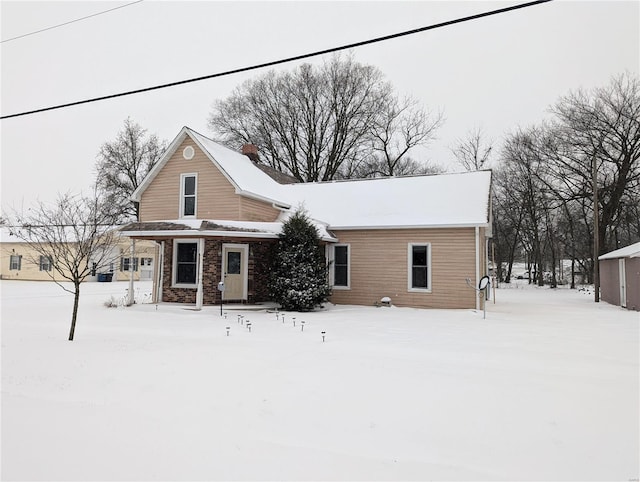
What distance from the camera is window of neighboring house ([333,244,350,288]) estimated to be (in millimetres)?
16172

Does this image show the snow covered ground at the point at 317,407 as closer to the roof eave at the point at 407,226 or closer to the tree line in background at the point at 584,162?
the roof eave at the point at 407,226

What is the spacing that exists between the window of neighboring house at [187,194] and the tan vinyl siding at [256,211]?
7.09ft

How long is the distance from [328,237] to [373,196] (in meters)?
3.66

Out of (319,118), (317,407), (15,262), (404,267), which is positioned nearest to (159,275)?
(404,267)

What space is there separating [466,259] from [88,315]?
12.4 metres

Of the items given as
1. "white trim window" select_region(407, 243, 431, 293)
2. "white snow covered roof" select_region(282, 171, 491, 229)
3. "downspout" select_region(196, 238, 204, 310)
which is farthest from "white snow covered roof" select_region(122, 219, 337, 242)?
"white trim window" select_region(407, 243, 431, 293)

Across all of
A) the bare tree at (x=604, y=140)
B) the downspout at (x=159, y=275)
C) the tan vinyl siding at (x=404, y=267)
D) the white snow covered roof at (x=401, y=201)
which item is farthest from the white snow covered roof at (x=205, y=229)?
the bare tree at (x=604, y=140)

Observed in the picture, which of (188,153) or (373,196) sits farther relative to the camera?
(373,196)

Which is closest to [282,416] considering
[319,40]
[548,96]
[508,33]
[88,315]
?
[319,40]

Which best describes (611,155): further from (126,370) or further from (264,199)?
(126,370)

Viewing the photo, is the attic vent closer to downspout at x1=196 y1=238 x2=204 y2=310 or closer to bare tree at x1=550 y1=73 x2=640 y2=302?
downspout at x1=196 y1=238 x2=204 y2=310

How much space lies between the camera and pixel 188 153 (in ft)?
50.9

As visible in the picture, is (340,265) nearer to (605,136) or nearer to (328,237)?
(328,237)

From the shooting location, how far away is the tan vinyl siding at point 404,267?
1444 centimetres
